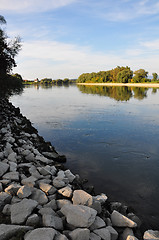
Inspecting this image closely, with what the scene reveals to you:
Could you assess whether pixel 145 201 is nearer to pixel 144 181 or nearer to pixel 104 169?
pixel 144 181

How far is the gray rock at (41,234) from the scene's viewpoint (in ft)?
10.2

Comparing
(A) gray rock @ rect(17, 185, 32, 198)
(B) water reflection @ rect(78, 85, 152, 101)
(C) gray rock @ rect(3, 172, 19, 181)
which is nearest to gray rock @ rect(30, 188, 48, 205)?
(A) gray rock @ rect(17, 185, 32, 198)

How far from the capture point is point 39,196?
14.6ft

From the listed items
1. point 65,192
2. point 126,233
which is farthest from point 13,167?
point 126,233

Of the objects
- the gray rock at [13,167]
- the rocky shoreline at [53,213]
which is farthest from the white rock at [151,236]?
the gray rock at [13,167]

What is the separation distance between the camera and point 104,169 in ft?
25.9

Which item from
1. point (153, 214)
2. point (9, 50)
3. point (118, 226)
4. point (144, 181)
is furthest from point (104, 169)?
point (9, 50)

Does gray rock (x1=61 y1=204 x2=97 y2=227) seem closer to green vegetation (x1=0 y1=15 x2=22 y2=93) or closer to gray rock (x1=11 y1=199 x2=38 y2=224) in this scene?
gray rock (x1=11 y1=199 x2=38 y2=224)

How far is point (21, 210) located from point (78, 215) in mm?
1249

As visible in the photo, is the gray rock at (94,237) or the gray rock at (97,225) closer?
the gray rock at (94,237)

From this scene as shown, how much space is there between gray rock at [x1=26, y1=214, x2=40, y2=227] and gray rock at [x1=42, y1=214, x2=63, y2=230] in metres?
0.13

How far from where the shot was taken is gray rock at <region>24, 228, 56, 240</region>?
10.2 feet

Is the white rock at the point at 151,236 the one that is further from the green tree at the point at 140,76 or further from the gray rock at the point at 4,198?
the green tree at the point at 140,76

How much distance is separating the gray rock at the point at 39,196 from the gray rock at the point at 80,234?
3.92 feet
